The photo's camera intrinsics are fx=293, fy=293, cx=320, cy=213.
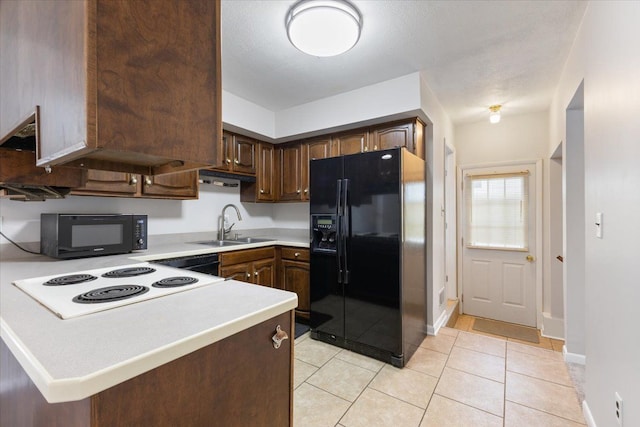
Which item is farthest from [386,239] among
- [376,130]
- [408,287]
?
[376,130]

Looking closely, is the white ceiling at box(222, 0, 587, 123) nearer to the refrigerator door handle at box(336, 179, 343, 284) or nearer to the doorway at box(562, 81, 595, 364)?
the doorway at box(562, 81, 595, 364)

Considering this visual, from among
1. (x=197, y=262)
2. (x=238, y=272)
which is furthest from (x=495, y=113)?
(x=197, y=262)

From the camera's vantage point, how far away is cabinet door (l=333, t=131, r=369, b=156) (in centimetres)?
309

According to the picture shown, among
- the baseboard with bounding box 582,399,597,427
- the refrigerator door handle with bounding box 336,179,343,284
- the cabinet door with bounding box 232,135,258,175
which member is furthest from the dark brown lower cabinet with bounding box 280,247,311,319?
the baseboard with bounding box 582,399,597,427

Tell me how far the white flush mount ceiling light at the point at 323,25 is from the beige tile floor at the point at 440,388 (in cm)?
231

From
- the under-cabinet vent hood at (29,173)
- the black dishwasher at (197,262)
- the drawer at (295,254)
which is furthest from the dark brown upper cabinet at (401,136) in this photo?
the under-cabinet vent hood at (29,173)

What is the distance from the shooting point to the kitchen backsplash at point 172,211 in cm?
212

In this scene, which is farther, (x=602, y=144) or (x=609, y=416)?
(x=602, y=144)

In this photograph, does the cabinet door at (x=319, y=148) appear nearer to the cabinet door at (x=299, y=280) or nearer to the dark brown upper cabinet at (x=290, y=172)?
the dark brown upper cabinet at (x=290, y=172)

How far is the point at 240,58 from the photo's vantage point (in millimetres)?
2398

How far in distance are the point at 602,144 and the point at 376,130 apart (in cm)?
183

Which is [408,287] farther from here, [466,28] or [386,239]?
[466,28]

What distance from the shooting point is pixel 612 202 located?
4.45 ft

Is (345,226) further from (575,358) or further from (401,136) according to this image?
(575,358)
